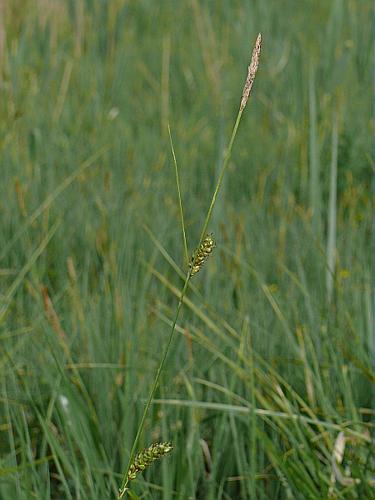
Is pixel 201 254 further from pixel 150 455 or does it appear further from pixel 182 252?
pixel 182 252

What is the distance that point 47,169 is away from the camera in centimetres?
223

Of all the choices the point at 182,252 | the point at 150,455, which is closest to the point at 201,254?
the point at 150,455

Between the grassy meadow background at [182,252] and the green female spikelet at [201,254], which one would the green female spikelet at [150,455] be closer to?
the green female spikelet at [201,254]

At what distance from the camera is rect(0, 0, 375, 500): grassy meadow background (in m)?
1.16

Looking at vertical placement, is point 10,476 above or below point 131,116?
below

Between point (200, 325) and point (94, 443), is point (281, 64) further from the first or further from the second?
point (94, 443)

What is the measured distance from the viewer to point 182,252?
6.46 ft

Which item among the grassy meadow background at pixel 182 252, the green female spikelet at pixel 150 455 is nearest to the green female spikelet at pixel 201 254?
the green female spikelet at pixel 150 455

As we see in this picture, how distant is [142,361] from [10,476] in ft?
1.37

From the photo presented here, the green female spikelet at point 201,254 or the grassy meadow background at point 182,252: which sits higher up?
the green female spikelet at point 201,254

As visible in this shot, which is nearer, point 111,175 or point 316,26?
point 111,175

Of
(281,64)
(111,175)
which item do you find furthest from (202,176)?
(281,64)

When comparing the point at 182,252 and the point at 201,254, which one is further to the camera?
the point at 182,252

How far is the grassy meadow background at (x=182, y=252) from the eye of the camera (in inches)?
45.7
